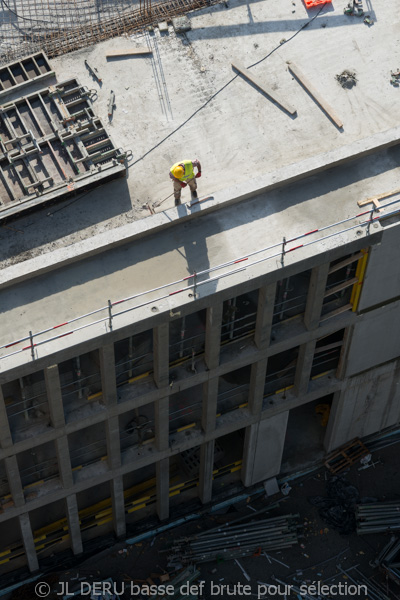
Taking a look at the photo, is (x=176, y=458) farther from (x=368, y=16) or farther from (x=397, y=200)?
(x=368, y=16)

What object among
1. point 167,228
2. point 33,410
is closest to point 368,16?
point 167,228

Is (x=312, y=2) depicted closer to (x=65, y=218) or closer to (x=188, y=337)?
(x=65, y=218)

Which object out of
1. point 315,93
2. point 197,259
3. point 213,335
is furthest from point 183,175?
point 315,93

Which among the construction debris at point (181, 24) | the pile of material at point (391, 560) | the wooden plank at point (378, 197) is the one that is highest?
the construction debris at point (181, 24)

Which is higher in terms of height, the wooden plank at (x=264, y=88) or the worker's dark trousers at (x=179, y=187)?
the wooden plank at (x=264, y=88)

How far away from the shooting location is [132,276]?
1220 inches

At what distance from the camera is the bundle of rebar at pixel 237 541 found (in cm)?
3841

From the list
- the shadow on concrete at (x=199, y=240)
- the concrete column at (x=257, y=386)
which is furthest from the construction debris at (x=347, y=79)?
the concrete column at (x=257, y=386)

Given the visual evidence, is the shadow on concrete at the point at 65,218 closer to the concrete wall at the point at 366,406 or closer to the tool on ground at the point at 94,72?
the tool on ground at the point at 94,72

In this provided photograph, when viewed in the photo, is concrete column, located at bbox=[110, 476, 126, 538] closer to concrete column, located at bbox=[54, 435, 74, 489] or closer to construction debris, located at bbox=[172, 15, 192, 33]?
concrete column, located at bbox=[54, 435, 74, 489]

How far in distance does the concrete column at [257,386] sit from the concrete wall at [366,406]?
376cm

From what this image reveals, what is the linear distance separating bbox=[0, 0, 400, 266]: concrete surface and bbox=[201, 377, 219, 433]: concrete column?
6.34 meters

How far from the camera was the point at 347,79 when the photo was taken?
123ft

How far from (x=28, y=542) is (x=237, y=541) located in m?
8.11
